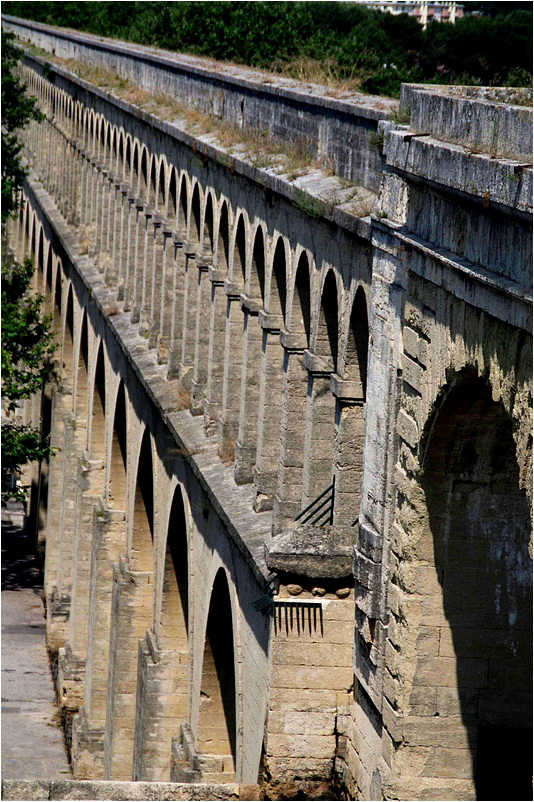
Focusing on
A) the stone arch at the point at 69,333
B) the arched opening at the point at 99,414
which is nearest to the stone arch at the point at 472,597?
the arched opening at the point at 99,414

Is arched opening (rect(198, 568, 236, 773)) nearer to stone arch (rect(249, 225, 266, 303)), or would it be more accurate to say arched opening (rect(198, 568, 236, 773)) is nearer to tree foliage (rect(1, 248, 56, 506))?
stone arch (rect(249, 225, 266, 303))

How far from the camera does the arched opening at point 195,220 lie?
1972 cm

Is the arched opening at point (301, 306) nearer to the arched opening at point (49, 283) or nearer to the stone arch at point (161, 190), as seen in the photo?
the stone arch at point (161, 190)

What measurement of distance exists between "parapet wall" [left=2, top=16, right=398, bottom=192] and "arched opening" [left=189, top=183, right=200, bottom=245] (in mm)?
1098

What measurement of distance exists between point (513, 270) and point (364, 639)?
3771 millimetres

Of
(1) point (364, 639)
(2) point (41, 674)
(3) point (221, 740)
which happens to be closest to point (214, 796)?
(1) point (364, 639)

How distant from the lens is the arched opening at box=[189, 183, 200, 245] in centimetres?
1972

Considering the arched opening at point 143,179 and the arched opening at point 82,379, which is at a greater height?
the arched opening at point 143,179

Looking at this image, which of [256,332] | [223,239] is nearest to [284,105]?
[256,332]

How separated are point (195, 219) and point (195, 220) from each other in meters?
0.02

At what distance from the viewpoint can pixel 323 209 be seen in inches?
466

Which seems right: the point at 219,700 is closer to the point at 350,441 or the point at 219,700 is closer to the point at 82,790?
the point at 350,441

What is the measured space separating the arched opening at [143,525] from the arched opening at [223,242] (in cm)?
614

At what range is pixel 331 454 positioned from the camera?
1288 cm
